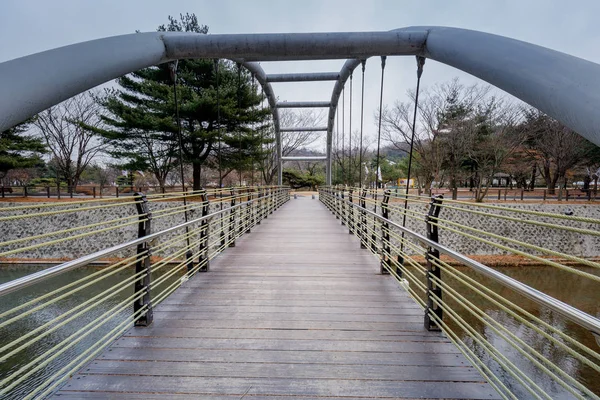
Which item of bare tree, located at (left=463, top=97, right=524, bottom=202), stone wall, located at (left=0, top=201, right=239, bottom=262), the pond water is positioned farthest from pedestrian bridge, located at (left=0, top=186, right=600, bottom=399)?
bare tree, located at (left=463, top=97, right=524, bottom=202)

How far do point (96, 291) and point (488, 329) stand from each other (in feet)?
32.8

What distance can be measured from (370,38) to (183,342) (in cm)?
441

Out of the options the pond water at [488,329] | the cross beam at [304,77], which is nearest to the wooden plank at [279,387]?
the pond water at [488,329]

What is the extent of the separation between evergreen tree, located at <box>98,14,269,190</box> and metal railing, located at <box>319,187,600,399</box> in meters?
10.1

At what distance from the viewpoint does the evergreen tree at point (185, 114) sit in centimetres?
1487

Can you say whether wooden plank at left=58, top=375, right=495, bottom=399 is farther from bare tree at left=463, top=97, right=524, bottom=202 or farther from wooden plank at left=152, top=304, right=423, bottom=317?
bare tree at left=463, top=97, right=524, bottom=202

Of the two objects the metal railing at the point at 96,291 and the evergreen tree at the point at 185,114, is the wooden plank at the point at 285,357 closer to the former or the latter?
the metal railing at the point at 96,291

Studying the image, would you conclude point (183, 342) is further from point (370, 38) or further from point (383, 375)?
point (370, 38)

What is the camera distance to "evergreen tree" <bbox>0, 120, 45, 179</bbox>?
57.3 ft

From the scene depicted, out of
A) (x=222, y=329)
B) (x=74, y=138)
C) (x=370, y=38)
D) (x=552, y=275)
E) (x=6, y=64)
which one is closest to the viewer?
(x=222, y=329)

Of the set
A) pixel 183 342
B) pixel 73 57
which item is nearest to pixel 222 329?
pixel 183 342

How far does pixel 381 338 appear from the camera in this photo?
2.18 m

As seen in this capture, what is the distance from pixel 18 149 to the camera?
18.3 metres

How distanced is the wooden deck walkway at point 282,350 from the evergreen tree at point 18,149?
21.1 meters
